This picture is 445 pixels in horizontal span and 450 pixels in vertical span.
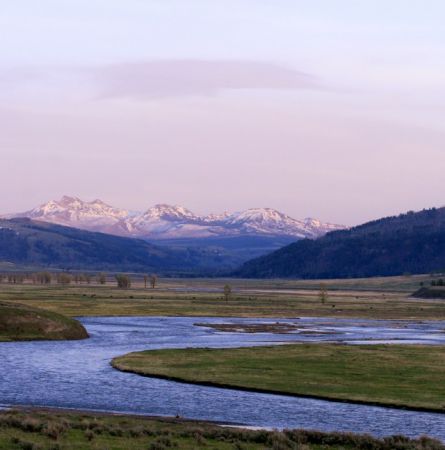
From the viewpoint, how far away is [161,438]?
144 ft

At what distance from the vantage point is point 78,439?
43469 mm

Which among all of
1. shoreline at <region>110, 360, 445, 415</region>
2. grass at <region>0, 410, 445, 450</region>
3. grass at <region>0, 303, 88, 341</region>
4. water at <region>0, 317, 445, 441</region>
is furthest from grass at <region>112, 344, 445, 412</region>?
grass at <region>0, 303, 88, 341</region>

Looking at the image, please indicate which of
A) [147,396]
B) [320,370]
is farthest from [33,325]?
[147,396]

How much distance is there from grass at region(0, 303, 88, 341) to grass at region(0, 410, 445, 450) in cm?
5368

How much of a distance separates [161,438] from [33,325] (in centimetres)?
6156

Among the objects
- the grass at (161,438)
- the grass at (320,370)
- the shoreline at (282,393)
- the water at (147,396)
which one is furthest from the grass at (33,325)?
the grass at (161,438)

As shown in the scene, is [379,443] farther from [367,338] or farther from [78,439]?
[367,338]

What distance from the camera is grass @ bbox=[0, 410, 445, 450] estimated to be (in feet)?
138

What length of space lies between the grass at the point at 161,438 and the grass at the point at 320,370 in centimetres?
1425

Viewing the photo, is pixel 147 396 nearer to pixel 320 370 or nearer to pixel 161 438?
pixel 161 438

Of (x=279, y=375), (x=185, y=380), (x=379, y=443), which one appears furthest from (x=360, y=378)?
(x=379, y=443)

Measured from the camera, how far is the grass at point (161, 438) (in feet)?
138

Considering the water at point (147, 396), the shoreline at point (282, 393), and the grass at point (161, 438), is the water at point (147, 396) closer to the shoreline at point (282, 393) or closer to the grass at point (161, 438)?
the shoreline at point (282, 393)

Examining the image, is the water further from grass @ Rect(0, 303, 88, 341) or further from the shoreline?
grass @ Rect(0, 303, 88, 341)
